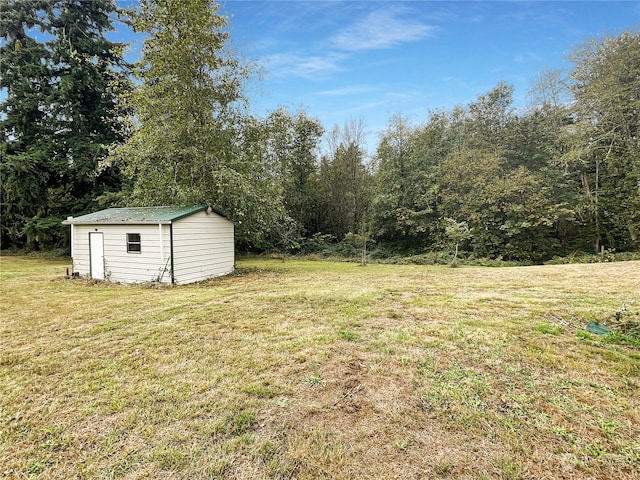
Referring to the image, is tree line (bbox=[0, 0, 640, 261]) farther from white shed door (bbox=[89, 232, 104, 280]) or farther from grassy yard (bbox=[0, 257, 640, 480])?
grassy yard (bbox=[0, 257, 640, 480])

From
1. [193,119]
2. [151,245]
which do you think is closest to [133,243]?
[151,245]

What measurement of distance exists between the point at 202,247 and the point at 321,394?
24.3 feet

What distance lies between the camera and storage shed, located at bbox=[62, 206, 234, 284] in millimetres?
8141

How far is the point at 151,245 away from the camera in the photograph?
8.23 metres

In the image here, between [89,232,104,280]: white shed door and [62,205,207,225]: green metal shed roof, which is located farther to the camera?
[89,232,104,280]: white shed door

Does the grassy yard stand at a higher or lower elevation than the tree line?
lower

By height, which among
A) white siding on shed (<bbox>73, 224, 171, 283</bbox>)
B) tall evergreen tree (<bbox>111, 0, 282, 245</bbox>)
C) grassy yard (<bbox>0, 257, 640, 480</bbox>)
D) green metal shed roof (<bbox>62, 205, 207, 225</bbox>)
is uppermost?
tall evergreen tree (<bbox>111, 0, 282, 245</bbox>)

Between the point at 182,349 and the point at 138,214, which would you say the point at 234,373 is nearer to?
the point at 182,349

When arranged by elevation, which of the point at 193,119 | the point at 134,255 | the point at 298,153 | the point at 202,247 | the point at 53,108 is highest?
the point at 53,108

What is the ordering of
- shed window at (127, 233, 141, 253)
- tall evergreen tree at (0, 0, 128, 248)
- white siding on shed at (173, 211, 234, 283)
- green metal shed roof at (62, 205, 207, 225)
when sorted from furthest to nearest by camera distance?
tall evergreen tree at (0, 0, 128, 248) → shed window at (127, 233, 141, 253) → white siding on shed at (173, 211, 234, 283) → green metal shed roof at (62, 205, 207, 225)

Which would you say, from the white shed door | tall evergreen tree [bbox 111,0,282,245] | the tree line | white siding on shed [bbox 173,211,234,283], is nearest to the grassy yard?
white siding on shed [bbox 173,211,234,283]

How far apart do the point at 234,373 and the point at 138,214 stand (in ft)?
24.8

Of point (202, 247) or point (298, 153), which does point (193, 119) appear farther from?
point (298, 153)

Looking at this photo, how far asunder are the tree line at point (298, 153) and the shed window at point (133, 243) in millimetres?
1945
